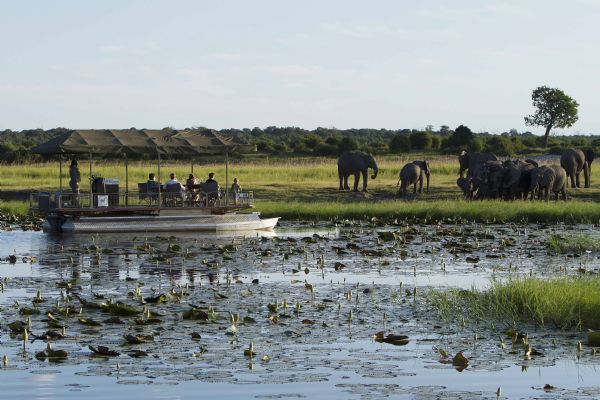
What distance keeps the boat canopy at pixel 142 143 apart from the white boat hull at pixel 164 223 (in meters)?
2.06

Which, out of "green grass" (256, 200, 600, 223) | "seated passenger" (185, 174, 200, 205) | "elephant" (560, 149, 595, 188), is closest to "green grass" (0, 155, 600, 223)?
"green grass" (256, 200, 600, 223)

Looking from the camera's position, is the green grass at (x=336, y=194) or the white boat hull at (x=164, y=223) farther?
the green grass at (x=336, y=194)

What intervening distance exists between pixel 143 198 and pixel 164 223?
6.04ft

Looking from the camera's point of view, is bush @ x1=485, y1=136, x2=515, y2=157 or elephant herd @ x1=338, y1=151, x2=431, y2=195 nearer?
elephant herd @ x1=338, y1=151, x2=431, y2=195

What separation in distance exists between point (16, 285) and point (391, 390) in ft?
34.5

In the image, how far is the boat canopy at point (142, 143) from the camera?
110 feet

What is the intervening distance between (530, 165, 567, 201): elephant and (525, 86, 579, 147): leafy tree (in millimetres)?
49837

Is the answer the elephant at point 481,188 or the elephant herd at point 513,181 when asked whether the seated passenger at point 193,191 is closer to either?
the elephant herd at point 513,181

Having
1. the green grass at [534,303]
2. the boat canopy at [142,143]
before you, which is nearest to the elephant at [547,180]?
the boat canopy at [142,143]

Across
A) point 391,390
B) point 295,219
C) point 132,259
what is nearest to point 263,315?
point 391,390

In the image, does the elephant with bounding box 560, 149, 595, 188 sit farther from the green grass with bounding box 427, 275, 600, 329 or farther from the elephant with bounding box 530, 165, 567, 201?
the green grass with bounding box 427, 275, 600, 329

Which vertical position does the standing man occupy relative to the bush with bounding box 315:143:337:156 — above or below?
below

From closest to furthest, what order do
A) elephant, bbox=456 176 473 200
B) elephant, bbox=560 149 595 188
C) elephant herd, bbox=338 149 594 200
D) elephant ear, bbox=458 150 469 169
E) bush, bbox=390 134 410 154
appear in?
elephant herd, bbox=338 149 594 200 < elephant, bbox=456 176 473 200 < elephant, bbox=560 149 595 188 < elephant ear, bbox=458 150 469 169 < bush, bbox=390 134 410 154

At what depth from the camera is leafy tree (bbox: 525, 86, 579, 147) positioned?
3757 inches
